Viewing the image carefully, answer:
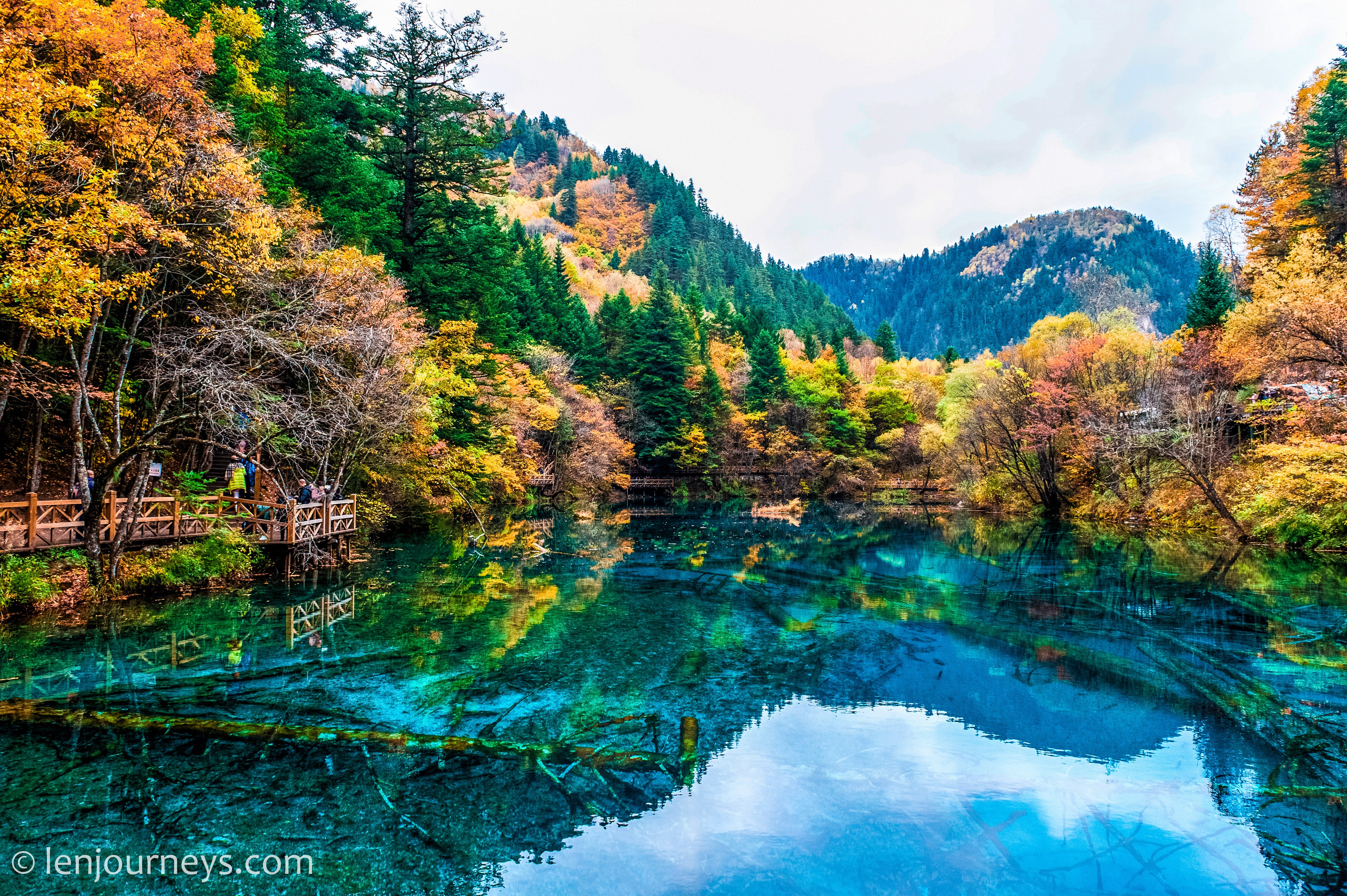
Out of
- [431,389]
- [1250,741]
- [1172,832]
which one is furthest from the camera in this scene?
[431,389]

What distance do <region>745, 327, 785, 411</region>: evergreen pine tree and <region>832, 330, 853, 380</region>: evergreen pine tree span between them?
831 cm

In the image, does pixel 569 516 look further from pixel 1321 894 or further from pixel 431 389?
pixel 1321 894

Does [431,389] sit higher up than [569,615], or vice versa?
[431,389]

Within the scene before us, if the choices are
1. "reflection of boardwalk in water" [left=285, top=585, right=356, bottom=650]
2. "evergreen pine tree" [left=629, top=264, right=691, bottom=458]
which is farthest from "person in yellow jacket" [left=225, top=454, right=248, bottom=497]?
"evergreen pine tree" [left=629, top=264, right=691, bottom=458]

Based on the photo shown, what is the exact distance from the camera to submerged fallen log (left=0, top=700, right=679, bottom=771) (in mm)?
7559

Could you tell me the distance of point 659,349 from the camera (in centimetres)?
5609

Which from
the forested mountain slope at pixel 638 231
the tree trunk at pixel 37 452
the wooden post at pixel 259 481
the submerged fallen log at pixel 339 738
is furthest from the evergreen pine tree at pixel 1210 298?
the forested mountain slope at pixel 638 231

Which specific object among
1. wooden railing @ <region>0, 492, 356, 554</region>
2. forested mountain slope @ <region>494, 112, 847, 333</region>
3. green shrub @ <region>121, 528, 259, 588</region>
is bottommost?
green shrub @ <region>121, 528, 259, 588</region>

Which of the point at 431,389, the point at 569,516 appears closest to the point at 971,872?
the point at 431,389

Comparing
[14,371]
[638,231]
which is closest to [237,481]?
[14,371]

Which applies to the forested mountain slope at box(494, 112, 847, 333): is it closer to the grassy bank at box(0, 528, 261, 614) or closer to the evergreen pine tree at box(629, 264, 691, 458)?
the evergreen pine tree at box(629, 264, 691, 458)

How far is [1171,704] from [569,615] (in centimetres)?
1086

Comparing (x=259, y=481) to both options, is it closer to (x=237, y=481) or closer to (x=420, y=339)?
(x=237, y=481)

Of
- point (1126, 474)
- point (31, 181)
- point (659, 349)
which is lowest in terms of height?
point (1126, 474)
